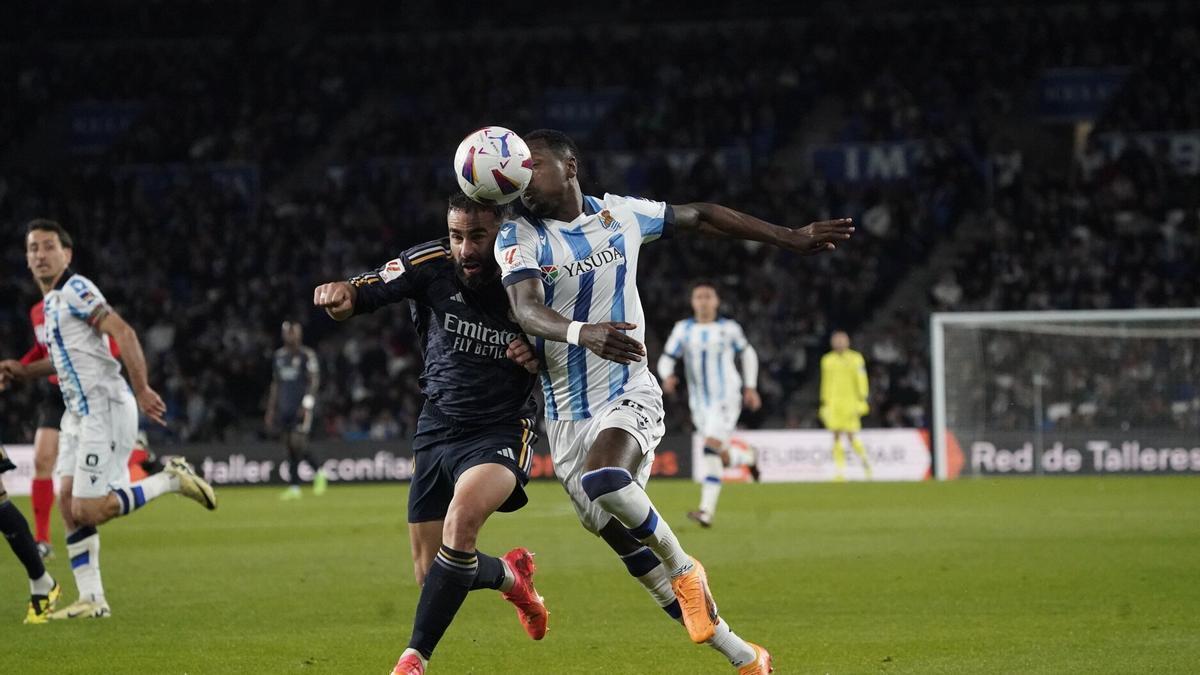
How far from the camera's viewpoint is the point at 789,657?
7.72 meters

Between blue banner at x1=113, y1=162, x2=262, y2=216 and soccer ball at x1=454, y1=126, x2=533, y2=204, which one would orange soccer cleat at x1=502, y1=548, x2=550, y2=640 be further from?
blue banner at x1=113, y1=162, x2=262, y2=216

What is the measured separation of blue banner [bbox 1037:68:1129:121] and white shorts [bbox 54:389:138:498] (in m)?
27.8

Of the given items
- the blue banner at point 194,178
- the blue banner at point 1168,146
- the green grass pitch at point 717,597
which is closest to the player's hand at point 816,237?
the green grass pitch at point 717,597

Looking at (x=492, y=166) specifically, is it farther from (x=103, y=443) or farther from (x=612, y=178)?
(x=612, y=178)

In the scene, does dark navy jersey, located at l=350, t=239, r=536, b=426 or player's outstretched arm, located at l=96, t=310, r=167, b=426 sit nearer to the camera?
dark navy jersey, located at l=350, t=239, r=536, b=426

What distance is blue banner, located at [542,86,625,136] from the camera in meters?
36.1

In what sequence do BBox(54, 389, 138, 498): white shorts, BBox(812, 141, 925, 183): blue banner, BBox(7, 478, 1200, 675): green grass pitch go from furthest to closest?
BBox(812, 141, 925, 183): blue banner
BBox(54, 389, 138, 498): white shorts
BBox(7, 478, 1200, 675): green grass pitch

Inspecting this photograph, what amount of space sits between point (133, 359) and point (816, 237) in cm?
444

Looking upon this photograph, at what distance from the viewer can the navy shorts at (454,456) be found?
6.95m

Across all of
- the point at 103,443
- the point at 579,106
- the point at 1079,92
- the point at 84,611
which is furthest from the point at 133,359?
the point at 1079,92

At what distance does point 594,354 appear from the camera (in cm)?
673

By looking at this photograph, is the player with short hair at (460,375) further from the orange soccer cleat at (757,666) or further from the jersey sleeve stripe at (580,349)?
the orange soccer cleat at (757,666)

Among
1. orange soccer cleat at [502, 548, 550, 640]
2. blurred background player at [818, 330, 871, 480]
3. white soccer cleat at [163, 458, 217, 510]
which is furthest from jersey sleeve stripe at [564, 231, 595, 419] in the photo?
blurred background player at [818, 330, 871, 480]

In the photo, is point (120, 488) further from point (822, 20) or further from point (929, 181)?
point (822, 20)
